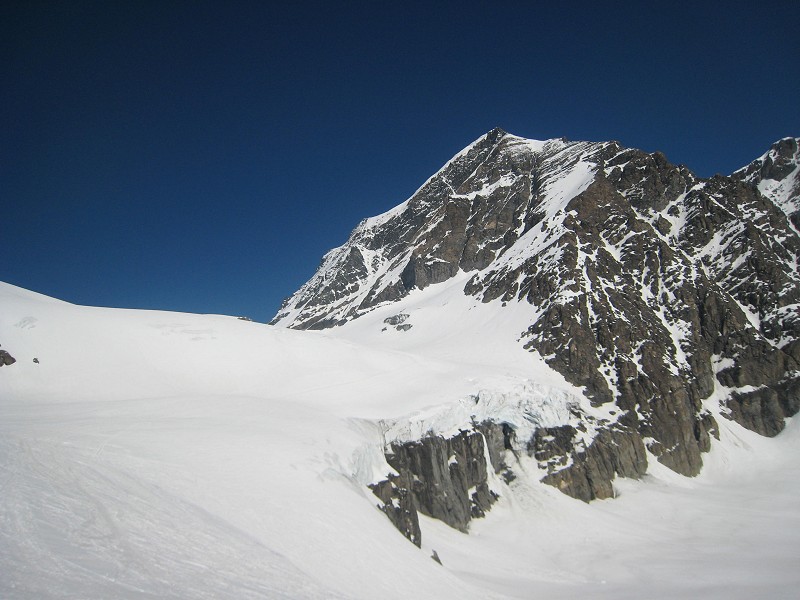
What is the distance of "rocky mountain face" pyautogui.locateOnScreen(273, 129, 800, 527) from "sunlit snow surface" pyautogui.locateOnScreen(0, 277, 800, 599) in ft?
11.7

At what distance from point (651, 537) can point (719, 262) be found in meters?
58.5

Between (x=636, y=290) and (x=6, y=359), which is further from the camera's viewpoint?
(x=636, y=290)

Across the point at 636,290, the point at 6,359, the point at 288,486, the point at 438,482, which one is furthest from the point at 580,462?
the point at 6,359

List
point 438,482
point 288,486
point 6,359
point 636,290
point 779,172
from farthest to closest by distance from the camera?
point 779,172
point 636,290
point 438,482
point 6,359
point 288,486

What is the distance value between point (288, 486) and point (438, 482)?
18.3 metres

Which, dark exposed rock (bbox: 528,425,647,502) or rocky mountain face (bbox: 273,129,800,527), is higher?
rocky mountain face (bbox: 273,129,800,527)

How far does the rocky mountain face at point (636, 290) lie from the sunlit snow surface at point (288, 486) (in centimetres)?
357

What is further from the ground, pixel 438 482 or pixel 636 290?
pixel 636 290

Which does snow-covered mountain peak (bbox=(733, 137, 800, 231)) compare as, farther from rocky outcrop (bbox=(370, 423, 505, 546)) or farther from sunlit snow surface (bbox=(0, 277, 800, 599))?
rocky outcrop (bbox=(370, 423, 505, 546))

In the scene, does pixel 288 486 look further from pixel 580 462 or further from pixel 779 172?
pixel 779 172

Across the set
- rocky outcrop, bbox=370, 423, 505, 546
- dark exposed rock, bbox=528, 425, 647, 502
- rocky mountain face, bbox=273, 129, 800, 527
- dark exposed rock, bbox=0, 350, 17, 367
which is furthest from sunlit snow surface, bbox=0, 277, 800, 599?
rocky mountain face, bbox=273, 129, 800, 527

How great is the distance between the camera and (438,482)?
109 feet

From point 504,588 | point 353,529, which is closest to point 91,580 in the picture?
point 353,529

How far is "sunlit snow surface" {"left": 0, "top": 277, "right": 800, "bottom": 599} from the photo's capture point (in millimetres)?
10062
